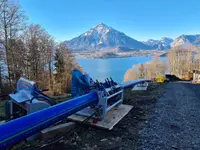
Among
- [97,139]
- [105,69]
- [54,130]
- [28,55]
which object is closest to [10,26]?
[28,55]

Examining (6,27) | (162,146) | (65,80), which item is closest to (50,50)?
(65,80)

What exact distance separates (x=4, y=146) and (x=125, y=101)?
416cm

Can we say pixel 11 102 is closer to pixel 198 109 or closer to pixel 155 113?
pixel 155 113

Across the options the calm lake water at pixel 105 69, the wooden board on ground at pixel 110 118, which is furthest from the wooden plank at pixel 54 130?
the calm lake water at pixel 105 69

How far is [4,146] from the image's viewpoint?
1633 mm

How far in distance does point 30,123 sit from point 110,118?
6.53 feet

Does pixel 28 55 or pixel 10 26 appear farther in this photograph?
pixel 28 55

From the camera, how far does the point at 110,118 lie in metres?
3.55

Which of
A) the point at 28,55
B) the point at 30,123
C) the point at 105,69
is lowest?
the point at 105,69

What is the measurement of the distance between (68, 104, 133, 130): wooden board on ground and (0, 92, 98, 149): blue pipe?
69 cm

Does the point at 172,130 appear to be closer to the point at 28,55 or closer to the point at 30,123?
the point at 30,123

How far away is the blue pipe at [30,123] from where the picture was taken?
1662 millimetres

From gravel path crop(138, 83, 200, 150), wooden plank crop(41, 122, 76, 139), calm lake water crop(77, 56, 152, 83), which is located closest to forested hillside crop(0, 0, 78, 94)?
wooden plank crop(41, 122, 76, 139)

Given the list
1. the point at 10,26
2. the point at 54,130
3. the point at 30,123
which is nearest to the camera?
the point at 30,123
